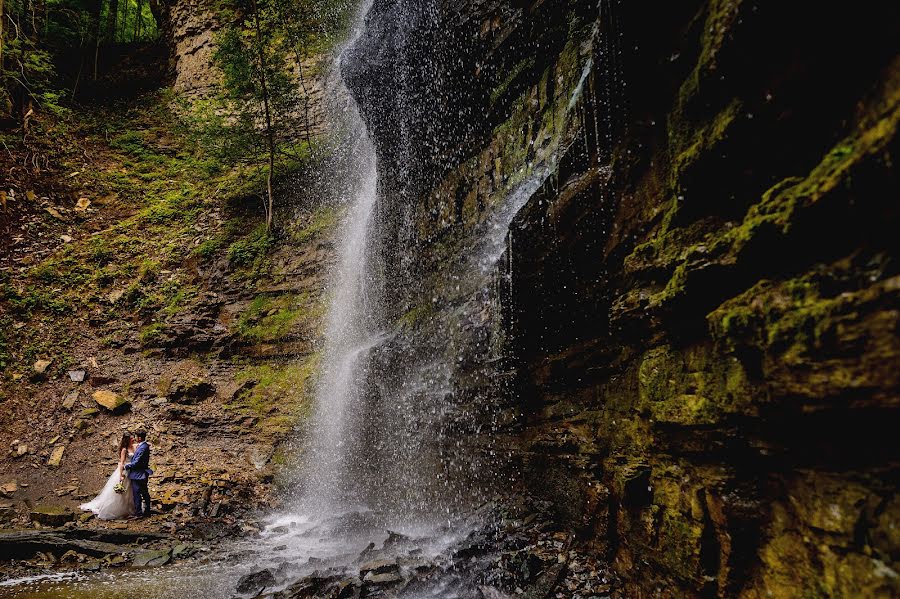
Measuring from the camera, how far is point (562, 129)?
301 inches

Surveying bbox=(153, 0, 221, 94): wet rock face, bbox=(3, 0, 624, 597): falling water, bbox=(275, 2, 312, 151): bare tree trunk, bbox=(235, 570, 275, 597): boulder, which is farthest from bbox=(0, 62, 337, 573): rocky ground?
bbox=(153, 0, 221, 94): wet rock face

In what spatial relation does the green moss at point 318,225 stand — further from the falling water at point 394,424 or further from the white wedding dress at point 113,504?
the white wedding dress at point 113,504

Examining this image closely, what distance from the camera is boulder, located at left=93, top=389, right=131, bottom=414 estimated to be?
11.3 m

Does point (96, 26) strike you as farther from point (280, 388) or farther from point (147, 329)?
point (280, 388)

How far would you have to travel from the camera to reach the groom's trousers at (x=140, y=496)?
861 centimetres

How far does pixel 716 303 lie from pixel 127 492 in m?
10.2

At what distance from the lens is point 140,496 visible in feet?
28.6

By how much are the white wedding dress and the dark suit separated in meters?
0.09

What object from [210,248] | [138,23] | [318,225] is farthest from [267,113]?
[138,23]

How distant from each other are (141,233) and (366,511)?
42.4 feet

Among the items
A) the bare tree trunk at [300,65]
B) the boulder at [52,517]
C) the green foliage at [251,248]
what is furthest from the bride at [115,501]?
the bare tree trunk at [300,65]

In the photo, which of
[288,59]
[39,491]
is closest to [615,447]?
[39,491]

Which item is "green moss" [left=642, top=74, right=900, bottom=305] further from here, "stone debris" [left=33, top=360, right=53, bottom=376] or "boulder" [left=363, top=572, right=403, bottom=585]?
"stone debris" [left=33, top=360, right=53, bottom=376]

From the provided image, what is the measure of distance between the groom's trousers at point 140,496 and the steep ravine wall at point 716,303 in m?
6.57
